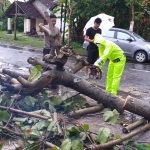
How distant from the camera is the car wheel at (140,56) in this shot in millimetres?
15207

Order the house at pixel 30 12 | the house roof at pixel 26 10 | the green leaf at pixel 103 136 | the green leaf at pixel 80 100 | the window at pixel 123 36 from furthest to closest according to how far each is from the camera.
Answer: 1. the house at pixel 30 12
2. the house roof at pixel 26 10
3. the window at pixel 123 36
4. the green leaf at pixel 80 100
5. the green leaf at pixel 103 136

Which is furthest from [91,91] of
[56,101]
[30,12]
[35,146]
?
[30,12]

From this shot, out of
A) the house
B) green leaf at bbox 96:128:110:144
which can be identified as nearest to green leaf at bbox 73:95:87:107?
green leaf at bbox 96:128:110:144

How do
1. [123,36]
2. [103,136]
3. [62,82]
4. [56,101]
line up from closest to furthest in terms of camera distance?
[103,136]
[62,82]
[56,101]
[123,36]

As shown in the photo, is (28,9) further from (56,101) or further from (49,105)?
(49,105)

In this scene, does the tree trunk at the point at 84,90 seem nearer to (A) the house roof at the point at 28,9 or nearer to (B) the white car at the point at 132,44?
(B) the white car at the point at 132,44

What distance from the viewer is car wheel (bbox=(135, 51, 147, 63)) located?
49.9 ft

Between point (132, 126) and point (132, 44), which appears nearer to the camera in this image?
point (132, 126)

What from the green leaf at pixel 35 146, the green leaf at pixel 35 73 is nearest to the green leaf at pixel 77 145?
the green leaf at pixel 35 146

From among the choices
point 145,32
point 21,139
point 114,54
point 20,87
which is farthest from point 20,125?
point 145,32

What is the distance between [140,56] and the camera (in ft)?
50.3

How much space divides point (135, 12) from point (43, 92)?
→ 44.2ft

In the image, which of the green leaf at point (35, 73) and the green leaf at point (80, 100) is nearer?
the green leaf at point (35, 73)

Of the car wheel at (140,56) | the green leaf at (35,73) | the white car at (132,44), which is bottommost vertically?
the car wheel at (140,56)
